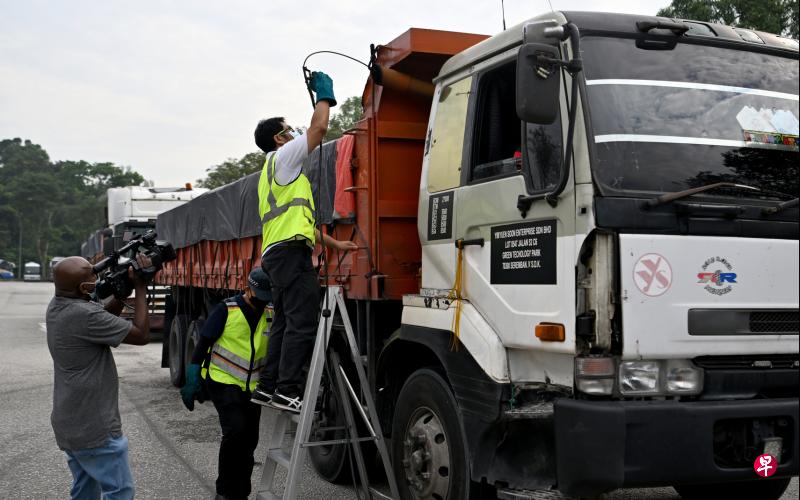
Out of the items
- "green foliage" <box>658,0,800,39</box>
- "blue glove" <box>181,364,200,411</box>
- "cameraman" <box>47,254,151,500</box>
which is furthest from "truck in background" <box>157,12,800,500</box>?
"green foliage" <box>658,0,800,39</box>

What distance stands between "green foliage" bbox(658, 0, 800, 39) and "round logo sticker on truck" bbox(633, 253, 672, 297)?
1109 centimetres

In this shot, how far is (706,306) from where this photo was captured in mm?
3494

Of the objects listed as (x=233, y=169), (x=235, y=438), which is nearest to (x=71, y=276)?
(x=235, y=438)

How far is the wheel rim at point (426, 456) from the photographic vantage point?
→ 438 centimetres

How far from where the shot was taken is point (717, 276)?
353 centimetres

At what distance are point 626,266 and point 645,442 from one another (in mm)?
722

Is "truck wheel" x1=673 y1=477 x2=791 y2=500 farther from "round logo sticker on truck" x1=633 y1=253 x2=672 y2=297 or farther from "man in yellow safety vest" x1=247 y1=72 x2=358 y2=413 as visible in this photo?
"man in yellow safety vest" x1=247 y1=72 x2=358 y2=413

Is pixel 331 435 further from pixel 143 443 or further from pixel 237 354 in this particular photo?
pixel 143 443

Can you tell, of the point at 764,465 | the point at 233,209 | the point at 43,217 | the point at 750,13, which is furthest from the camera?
the point at 43,217

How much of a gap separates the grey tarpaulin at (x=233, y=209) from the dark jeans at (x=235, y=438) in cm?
131

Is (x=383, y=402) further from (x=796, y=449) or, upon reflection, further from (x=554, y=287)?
(x=796, y=449)

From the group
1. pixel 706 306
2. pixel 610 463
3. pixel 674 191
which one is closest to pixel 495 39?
pixel 674 191

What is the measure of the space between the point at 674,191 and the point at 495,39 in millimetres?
1337

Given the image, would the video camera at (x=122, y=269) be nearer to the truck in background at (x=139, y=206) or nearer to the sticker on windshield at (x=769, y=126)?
the sticker on windshield at (x=769, y=126)
